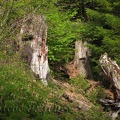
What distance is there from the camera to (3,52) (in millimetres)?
9383

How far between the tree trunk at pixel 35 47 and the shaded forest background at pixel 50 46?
0.31 m

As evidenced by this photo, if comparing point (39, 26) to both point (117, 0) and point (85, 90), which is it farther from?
point (117, 0)

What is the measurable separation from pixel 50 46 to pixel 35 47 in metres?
3.24

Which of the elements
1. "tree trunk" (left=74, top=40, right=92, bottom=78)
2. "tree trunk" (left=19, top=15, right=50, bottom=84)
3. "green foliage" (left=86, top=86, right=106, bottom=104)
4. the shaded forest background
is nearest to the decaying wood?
"green foliage" (left=86, top=86, right=106, bottom=104)

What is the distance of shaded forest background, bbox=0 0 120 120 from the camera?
6.36 m

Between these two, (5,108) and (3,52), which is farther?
(3,52)

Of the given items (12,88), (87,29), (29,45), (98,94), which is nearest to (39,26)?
(29,45)

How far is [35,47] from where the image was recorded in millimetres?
10242

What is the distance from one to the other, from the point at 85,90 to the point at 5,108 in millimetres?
6927

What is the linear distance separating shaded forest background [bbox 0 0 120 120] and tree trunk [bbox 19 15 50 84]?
31 centimetres

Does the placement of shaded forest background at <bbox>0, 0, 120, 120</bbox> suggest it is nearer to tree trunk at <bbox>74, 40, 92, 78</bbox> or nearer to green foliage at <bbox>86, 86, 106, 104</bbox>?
green foliage at <bbox>86, 86, 106, 104</bbox>

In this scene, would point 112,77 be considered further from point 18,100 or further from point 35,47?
point 18,100

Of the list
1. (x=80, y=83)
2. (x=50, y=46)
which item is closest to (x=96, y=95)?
(x=80, y=83)

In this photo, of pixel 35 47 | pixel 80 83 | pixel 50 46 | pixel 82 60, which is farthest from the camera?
pixel 82 60
